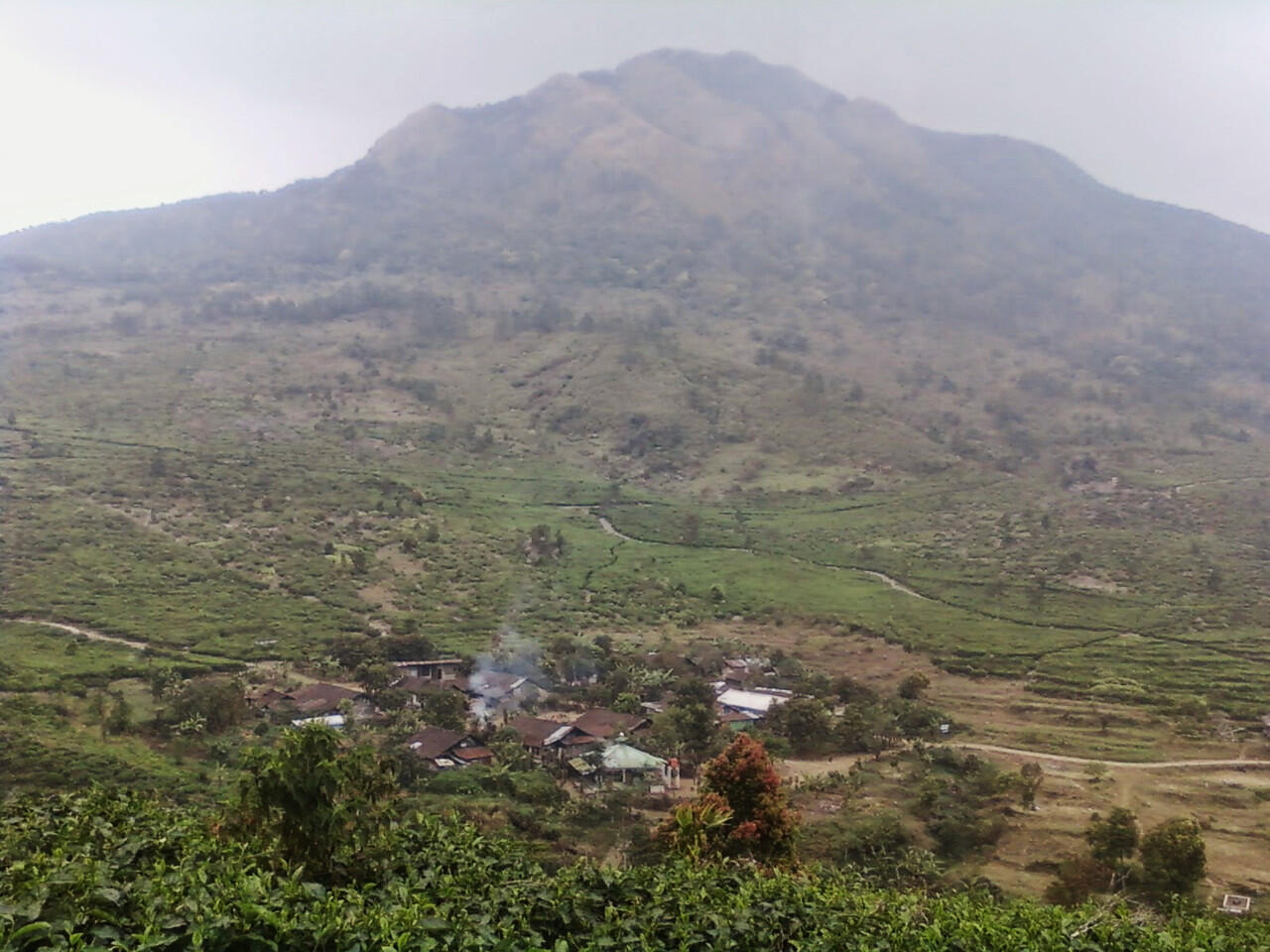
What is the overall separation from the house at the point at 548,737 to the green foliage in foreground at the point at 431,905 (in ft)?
53.9

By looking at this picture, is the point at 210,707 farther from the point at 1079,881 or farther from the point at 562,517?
the point at 562,517

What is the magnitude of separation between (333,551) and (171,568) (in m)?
7.88

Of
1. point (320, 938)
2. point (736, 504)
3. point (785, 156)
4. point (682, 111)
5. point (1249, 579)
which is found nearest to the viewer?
point (320, 938)

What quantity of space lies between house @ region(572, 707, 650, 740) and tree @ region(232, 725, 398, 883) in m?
17.1

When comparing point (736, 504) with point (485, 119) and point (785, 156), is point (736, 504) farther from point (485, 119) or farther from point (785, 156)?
point (485, 119)

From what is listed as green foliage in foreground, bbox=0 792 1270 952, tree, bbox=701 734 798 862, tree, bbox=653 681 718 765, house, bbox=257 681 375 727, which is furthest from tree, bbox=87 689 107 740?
tree, bbox=701 734 798 862

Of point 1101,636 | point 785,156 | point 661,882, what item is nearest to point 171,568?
point 661,882

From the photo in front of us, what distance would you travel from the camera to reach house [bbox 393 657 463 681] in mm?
29641

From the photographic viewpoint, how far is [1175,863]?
17.2 meters

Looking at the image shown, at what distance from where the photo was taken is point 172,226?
502 feet

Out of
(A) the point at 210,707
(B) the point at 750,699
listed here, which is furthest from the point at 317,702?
(B) the point at 750,699

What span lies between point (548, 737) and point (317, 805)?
675 inches

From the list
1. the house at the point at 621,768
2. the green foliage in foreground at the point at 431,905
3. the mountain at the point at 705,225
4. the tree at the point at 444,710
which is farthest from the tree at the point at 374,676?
the mountain at the point at 705,225

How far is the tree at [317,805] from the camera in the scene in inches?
271
